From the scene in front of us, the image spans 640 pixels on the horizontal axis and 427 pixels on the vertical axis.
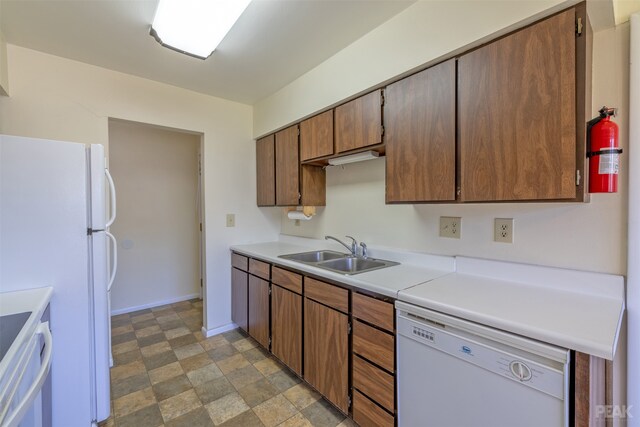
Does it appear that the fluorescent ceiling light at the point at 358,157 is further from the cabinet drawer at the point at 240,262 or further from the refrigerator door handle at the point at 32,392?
the refrigerator door handle at the point at 32,392

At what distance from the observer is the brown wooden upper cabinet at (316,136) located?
2.11 metres

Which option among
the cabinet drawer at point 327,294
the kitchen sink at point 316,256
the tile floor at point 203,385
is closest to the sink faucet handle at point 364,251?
the kitchen sink at point 316,256

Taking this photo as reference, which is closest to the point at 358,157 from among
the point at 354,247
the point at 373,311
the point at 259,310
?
the point at 354,247

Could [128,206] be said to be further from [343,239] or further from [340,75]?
[340,75]

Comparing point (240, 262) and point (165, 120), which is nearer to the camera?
point (165, 120)

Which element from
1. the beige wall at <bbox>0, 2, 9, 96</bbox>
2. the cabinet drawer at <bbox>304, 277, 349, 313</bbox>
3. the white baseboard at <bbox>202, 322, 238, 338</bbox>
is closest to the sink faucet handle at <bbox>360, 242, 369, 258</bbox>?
the cabinet drawer at <bbox>304, 277, 349, 313</bbox>

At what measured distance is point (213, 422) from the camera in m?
1.67

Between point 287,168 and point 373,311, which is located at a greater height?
point 287,168

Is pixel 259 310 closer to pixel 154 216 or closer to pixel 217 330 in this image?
pixel 217 330

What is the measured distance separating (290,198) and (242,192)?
2.36 ft

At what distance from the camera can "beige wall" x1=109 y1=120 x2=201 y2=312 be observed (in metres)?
3.33

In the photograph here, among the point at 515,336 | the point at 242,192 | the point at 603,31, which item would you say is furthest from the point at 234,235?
the point at 603,31

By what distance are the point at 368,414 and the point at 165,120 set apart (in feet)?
8.95

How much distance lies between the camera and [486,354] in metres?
1.02
